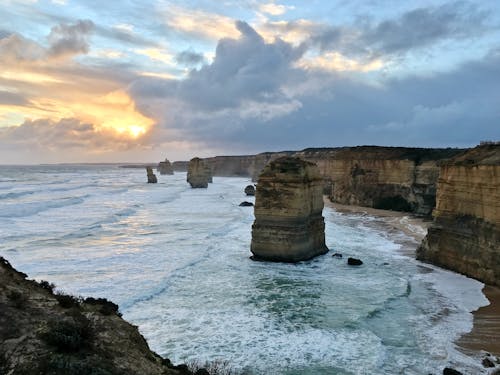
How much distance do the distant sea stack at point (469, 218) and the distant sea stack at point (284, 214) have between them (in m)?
6.81

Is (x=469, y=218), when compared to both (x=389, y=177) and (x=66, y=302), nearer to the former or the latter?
(x=66, y=302)

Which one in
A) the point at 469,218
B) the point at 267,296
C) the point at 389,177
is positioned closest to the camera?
the point at 267,296

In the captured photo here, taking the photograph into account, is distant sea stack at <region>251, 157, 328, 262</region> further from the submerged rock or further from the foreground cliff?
the foreground cliff

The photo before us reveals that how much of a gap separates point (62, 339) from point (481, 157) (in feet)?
67.6

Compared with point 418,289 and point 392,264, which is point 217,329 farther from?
point 392,264

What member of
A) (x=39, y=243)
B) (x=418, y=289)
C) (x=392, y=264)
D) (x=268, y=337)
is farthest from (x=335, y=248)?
(x=39, y=243)

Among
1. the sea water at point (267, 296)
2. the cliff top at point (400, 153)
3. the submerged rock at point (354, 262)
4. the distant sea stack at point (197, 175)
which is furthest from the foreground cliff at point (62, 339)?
the distant sea stack at point (197, 175)

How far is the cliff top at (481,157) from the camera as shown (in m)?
19.6

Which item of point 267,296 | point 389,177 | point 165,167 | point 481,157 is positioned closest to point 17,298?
point 267,296

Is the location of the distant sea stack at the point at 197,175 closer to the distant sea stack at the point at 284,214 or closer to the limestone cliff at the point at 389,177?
the limestone cliff at the point at 389,177

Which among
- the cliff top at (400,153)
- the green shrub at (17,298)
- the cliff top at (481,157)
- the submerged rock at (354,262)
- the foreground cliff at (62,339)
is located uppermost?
the cliff top at (400,153)

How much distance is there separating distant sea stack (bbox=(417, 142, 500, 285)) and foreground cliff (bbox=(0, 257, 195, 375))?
1595 centimetres

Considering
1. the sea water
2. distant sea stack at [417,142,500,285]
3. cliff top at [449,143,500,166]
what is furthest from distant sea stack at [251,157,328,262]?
cliff top at [449,143,500,166]

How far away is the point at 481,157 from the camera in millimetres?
20734
